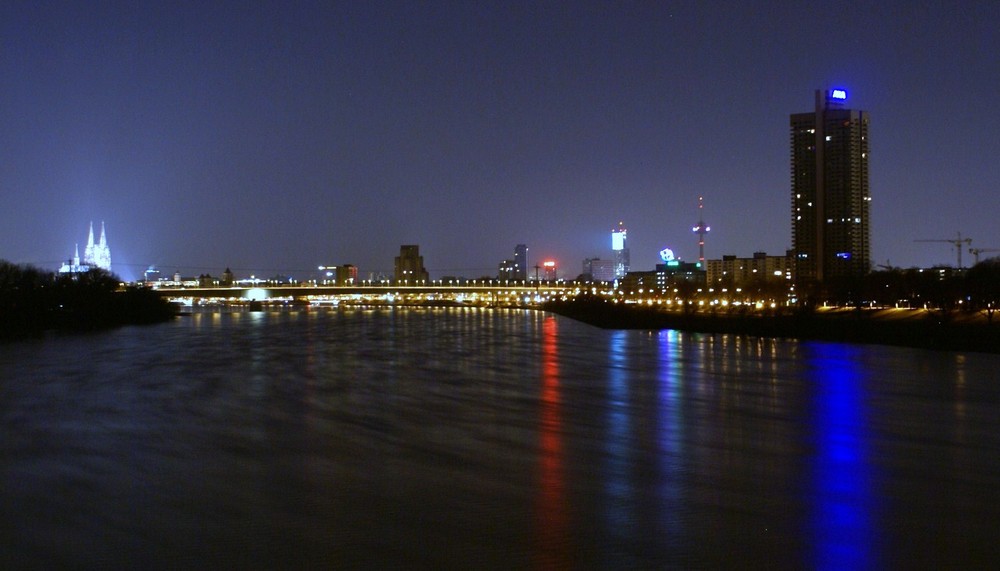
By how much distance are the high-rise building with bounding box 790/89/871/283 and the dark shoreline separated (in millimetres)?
85688

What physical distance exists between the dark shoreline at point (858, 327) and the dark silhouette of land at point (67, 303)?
1334 inches

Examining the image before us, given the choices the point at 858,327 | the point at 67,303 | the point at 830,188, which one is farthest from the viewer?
the point at 830,188

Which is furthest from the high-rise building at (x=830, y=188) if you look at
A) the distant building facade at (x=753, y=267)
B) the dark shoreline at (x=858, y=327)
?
the dark shoreline at (x=858, y=327)

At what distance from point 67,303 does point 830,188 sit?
392 feet

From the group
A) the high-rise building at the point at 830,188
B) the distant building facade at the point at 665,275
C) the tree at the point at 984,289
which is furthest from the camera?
the distant building facade at the point at 665,275

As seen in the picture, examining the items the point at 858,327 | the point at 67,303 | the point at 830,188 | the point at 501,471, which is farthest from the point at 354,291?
the point at 501,471

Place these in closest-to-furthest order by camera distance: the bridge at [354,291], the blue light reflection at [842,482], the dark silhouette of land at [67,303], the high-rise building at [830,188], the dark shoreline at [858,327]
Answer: the blue light reflection at [842,482]
the dark shoreline at [858,327]
the dark silhouette of land at [67,303]
the bridge at [354,291]
the high-rise building at [830,188]

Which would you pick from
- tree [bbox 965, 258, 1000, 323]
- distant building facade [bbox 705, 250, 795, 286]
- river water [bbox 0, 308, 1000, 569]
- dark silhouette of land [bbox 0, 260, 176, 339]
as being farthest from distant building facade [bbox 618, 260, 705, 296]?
river water [bbox 0, 308, 1000, 569]

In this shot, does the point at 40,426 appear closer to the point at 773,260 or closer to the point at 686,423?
the point at 686,423

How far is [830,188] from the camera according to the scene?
143 metres

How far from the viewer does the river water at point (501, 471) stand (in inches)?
273

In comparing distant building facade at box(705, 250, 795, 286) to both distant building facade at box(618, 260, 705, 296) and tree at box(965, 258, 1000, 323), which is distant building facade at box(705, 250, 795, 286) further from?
tree at box(965, 258, 1000, 323)

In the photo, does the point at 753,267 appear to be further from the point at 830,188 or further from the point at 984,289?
the point at 984,289

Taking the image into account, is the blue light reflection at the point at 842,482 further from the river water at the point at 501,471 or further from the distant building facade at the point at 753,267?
the distant building facade at the point at 753,267
